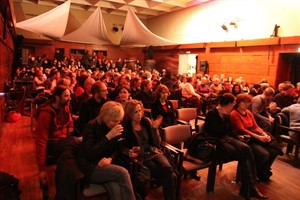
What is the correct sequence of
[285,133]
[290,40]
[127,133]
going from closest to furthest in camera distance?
[127,133], [285,133], [290,40]

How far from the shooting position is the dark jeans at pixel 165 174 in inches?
89.4

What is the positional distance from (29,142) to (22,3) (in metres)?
12.6

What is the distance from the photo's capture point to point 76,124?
3133 mm

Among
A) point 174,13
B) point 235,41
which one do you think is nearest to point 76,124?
point 235,41

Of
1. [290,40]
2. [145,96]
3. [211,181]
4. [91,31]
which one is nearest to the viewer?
[211,181]

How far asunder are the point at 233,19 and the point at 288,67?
10.3 ft

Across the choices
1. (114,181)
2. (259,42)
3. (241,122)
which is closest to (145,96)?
(241,122)

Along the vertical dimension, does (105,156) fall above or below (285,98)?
below

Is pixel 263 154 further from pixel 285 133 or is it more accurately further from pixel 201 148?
pixel 285 133

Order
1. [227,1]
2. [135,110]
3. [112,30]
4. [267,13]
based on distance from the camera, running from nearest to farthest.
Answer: [135,110] < [267,13] < [227,1] < [112,30]

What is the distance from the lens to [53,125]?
2.53m

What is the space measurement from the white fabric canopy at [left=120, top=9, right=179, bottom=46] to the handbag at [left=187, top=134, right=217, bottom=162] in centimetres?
752

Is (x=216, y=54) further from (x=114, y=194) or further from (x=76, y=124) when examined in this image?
(x=114, y=194)

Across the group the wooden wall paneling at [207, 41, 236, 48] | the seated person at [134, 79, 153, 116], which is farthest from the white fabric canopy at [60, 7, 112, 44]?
the seated person at [134, 79, 153, 116]
